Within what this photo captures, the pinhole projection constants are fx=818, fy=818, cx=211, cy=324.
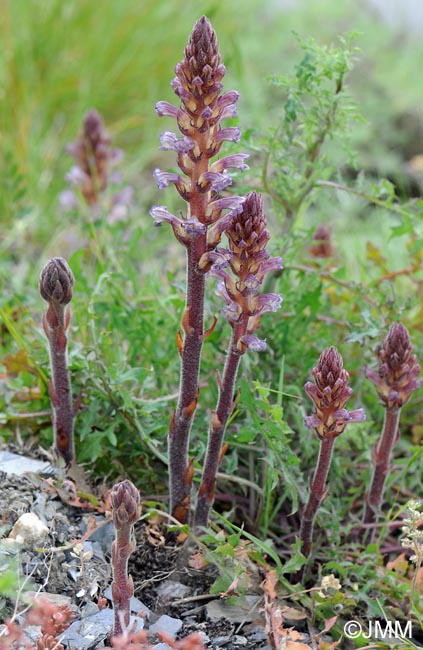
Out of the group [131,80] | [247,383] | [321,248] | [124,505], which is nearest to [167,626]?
[124,505]

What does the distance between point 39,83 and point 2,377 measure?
3.66 m

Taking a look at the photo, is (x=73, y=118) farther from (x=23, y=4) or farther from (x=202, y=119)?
(x=202, y=119)

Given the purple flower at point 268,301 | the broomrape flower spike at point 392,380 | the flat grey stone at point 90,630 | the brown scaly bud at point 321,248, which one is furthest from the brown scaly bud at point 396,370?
the brown scaly bud at point 321,248

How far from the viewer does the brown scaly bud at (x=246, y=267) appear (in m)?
1.85

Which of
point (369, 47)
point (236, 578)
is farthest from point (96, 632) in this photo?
point (369, 47)

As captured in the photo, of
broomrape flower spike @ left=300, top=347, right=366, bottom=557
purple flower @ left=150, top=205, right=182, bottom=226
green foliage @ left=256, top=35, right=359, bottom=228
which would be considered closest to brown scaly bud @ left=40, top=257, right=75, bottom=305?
purple flower @ left=150, top=205, right=182, bottom=226

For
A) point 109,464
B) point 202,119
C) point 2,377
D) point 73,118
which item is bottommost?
point 109,464

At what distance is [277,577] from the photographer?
208cm

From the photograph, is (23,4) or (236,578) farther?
(23,4)

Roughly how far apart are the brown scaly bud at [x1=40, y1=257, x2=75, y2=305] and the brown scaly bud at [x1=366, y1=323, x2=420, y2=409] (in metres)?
0.84

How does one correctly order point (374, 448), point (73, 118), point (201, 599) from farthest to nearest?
point (73, 118) < point (374, 448) < point (201, 599)

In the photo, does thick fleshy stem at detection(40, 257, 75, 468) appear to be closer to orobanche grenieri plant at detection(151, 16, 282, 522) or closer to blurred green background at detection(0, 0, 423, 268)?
orobanche grenieri plant at detection(151, 16, 282, 522)

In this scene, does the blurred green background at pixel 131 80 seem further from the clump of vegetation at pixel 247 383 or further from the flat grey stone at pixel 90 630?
the flat grey stone at pixel 90 630

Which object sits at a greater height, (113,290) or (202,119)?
(202,119)
